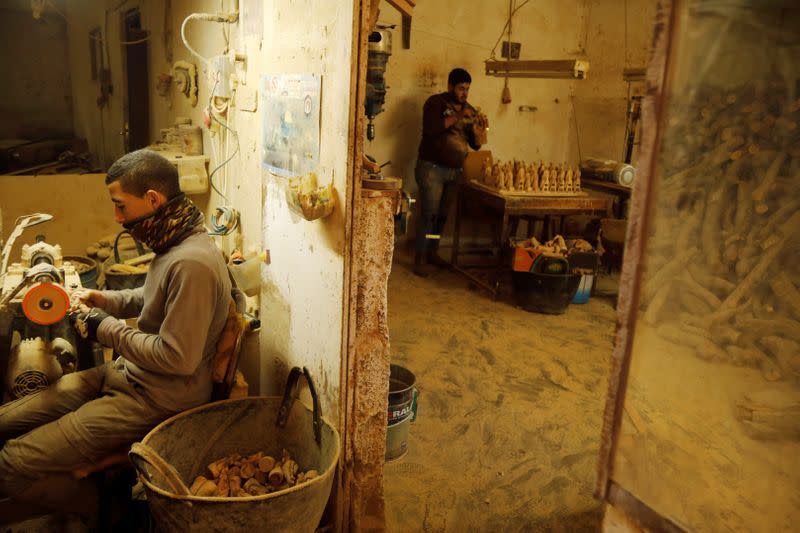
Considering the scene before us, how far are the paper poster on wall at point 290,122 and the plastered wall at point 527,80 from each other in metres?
4.87

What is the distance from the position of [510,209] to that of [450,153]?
119 cm

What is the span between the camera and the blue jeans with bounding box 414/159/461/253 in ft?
24.4

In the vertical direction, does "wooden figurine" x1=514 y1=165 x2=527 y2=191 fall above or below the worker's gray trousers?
above

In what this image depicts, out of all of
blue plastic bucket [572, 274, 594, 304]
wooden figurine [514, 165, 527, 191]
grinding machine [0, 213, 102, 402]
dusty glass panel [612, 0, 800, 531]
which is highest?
dusty glass panel [612, 0, 800, 531]

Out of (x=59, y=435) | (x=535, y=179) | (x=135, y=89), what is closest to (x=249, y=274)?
(x=59, y=435)

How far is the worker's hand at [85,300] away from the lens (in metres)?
2.82

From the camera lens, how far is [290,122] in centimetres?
294

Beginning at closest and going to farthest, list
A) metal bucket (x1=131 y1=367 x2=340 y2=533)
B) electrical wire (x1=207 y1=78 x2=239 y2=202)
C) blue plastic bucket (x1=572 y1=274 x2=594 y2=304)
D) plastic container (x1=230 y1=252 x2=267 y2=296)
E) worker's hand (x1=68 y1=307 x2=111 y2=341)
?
1. metal bucket (x1=131 y1=367 x2=340 y2=533)
2. worker's hand (x1=68 y1=307 x2=111 y2=341)
3. plastic container (x1=230 y1=252 x2=267 y2=296)
4. electrical wire (x1=207 y1=78 x2=239 y2=202)
5. blue plastic bucket (x1=572 y1=274 x2=594 y2=304)

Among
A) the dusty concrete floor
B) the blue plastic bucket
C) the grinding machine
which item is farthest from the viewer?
the blue plastic bucket

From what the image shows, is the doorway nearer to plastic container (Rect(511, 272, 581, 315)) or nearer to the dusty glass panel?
plastic container (Rect(511, 272, 581, 315))

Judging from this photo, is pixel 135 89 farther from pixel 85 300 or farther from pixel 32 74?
pixel 85 300

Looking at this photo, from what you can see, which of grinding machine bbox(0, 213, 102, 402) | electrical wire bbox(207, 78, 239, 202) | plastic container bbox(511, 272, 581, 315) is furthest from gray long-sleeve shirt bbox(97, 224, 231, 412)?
plastic container bbox(511, 272, 581, 315)

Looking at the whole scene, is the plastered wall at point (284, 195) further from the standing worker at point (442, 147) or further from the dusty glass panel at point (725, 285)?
the standing worker at point (442, 147)

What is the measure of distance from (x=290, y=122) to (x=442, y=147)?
453 cm
